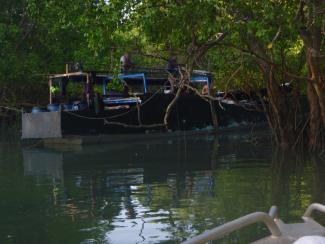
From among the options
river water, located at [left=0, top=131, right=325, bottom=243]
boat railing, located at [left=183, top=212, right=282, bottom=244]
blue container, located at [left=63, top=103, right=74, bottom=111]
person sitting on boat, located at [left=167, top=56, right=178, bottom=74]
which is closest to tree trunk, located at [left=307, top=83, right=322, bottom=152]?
river water, located at [left=0, top=131, right=325, bottom=243]

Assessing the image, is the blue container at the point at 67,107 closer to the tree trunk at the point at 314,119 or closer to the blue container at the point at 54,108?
the blue container at the point at 54,108

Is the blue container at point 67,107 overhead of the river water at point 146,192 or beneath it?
overhead

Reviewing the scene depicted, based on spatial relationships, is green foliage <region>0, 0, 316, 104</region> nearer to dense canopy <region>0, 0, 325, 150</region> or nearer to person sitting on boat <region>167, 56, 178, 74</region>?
dense canopy <region>0, 0, 325, 150</region>

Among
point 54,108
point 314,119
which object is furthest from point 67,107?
point 314,119

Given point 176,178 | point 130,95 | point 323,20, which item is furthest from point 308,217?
point 130,95

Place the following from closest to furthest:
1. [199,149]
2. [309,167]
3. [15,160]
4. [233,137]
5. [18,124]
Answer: [309,167] < [15,160] < [199,149] < [233,137] < [18,124]

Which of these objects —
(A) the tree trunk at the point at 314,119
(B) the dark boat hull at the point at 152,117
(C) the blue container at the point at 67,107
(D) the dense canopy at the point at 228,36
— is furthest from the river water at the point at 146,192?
(C) the blue container at the point at 67,107

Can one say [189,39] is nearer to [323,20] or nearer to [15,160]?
[323,20]

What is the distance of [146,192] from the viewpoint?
8969 millimetres

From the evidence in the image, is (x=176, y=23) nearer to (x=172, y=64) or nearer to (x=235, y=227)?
(x=172, y=64)

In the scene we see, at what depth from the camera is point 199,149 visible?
15.7 meters

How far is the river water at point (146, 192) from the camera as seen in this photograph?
6496 mm

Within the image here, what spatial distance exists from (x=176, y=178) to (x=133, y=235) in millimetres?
4166

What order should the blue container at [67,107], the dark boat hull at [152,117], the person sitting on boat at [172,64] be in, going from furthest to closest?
the blue container at [67,107], the dark boat hull at [152,117], the person sitting on boat at [172,64]
